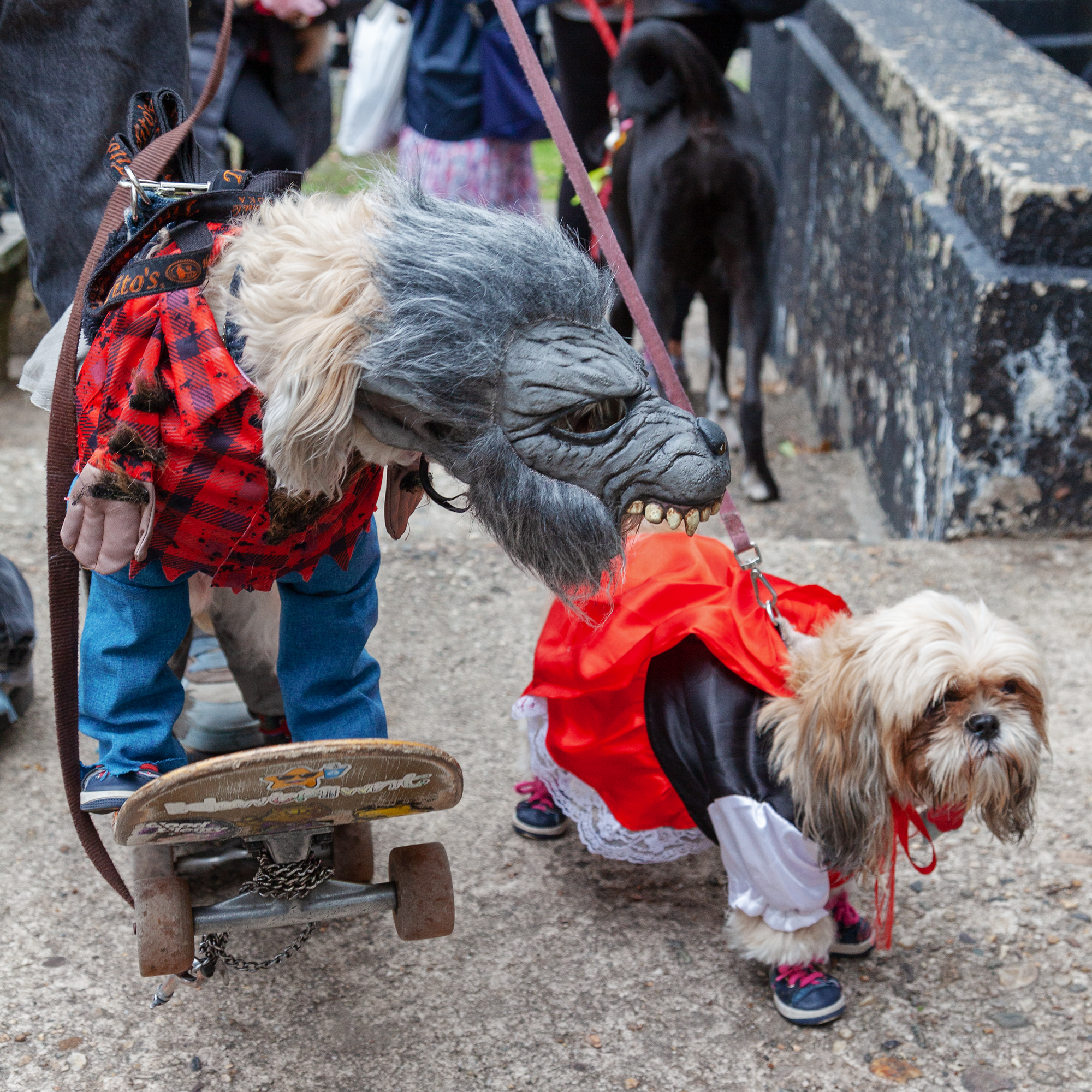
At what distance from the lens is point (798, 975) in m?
2.18

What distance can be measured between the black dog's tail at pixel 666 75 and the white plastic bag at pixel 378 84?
142cm

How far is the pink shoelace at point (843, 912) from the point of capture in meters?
2.33

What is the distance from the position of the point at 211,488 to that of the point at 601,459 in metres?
0.56

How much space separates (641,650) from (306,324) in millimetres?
973

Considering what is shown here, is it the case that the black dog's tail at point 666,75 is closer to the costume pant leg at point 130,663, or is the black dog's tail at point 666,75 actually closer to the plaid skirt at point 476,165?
the plaid skirt at point 476,165

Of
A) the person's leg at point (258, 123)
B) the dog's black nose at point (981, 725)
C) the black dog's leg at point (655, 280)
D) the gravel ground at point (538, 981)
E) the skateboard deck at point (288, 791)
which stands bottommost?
the gravel ground at point (538, 981)

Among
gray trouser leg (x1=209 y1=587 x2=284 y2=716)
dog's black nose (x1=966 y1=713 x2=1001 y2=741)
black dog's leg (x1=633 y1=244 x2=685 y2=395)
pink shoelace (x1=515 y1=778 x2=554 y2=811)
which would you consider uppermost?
black dog's leg (x1=633 y1=244 x2=685 y2=395)

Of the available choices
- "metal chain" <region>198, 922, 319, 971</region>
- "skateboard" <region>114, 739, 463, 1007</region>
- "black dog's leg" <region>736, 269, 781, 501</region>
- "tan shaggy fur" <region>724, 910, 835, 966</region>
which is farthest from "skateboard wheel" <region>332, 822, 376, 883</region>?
"black dog's leg" <region>736, 269, 781, 501</region>

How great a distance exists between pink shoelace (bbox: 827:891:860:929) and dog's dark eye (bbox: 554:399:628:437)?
48.6 inches

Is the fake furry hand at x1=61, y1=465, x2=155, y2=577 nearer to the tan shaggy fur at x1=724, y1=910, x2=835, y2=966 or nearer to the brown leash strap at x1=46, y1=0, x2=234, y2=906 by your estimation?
the brown leash strap at x1=46, y1=0, x2=234, y2=906

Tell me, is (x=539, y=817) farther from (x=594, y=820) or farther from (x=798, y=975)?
(x=798, y=975)

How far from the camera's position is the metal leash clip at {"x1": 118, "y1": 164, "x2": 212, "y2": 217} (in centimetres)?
179

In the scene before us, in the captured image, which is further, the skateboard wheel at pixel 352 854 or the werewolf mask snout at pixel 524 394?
the skateboard wheel at pixel 352 854

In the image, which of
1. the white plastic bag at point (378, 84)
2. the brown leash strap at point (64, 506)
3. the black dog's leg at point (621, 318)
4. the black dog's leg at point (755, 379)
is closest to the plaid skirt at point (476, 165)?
the white plastic bag at point (378, 84)
